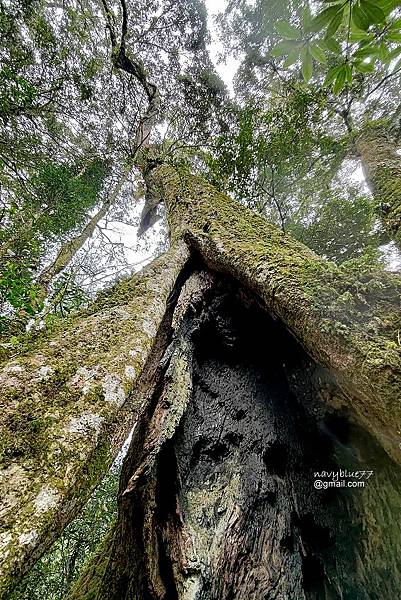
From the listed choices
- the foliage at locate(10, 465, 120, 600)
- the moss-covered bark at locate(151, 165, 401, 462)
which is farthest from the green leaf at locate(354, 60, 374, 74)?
the foliage at locate(10, 465, 120, 600)

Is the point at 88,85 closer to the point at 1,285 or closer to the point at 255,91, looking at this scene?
the point at 255,91

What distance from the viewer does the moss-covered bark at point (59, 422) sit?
2.89 ft

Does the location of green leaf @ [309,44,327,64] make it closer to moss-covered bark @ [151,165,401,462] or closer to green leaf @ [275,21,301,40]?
green leaf @ [275,21,301,40]

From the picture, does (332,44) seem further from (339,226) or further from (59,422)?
(339,226)

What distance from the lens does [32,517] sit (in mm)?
881

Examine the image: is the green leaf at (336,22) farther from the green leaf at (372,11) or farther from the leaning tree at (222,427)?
the leaning tree at (222,427)

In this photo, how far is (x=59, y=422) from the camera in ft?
3.88

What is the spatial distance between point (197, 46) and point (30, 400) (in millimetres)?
9542

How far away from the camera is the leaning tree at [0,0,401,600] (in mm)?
1187

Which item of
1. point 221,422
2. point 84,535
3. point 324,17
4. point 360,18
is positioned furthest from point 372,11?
point 84,535

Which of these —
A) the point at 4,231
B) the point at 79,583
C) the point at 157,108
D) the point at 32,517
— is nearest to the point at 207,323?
the point at 32,517

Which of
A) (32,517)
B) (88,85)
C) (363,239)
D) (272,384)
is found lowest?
(32,517)

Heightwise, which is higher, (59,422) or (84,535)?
(59,422)

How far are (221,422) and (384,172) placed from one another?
3.15 meters
